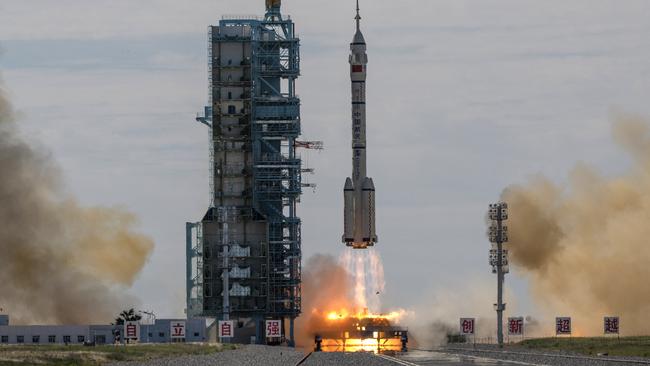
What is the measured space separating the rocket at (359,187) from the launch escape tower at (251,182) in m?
22.9

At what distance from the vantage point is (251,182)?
17238 cm

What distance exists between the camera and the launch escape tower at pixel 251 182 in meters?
170

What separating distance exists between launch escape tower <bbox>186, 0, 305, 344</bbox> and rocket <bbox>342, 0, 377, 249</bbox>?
22949mm

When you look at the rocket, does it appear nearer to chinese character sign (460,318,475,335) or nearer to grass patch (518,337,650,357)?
chinese character sign (460,318,475,335)

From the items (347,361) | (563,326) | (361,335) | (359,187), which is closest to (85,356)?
(347,361)

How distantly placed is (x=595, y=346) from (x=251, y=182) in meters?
54.3

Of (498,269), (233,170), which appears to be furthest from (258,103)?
(498,269)

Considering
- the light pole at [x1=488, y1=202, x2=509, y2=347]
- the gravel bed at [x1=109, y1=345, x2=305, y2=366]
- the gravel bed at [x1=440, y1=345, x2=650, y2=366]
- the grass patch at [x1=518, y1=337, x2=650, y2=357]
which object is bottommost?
the gravel bed at [x1=109, y1=345, x2=305, y2=366]

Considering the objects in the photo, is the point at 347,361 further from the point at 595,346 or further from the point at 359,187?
the point at 359,187

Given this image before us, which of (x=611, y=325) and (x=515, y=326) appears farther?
(x=515, y=326)

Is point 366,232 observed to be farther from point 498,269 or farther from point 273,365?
point 273,365

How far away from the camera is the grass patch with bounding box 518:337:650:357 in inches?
4476

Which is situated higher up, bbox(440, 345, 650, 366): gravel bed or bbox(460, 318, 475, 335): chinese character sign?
bbox(460, 318, 475, 335): chinese character sign

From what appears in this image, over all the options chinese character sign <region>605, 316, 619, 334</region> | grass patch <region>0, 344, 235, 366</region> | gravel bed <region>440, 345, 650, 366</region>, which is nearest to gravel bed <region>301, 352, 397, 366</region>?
gravel bed <region>440, 345, 650, 366</region>
